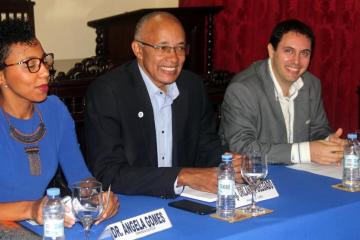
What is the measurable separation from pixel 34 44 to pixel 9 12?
271 centimetres

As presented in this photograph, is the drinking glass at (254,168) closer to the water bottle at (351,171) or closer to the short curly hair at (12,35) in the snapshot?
the water bottle at (351,171)

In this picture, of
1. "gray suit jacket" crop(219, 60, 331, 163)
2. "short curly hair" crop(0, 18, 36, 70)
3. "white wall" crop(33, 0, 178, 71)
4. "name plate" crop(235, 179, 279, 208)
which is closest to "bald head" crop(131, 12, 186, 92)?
"gray suit jacket" crop(219, 60, 331, 163)

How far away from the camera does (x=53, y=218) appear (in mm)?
1474

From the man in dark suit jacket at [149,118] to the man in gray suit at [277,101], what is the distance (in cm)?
16

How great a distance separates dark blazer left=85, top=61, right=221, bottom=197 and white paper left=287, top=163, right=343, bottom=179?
37 cm

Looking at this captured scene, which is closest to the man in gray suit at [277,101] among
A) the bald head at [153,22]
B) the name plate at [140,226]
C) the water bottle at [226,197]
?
the bald head at [153,22]

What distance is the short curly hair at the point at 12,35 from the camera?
6.51 ft

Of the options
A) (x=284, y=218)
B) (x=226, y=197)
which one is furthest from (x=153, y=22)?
(x=284, y=218)

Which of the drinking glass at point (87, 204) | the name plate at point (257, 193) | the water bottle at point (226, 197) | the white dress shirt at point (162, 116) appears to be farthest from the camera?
the white dress shirt at point (162, 116)

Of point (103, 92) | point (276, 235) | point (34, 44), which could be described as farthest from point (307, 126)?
point (34, 44)

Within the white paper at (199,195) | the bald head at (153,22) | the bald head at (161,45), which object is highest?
the bald head at (153,22)

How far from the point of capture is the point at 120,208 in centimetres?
192

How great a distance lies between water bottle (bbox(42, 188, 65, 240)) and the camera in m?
1.47

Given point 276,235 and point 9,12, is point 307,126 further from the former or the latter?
point 9,12
